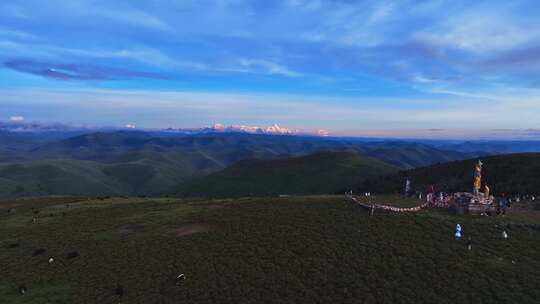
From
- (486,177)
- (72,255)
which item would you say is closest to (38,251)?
(72,255)

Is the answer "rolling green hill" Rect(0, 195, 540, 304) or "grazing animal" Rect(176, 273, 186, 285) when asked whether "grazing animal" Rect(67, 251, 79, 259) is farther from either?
"grazing animal" Rect(176, 273, 186, 285)

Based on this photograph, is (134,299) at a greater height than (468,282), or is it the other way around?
(468,282)

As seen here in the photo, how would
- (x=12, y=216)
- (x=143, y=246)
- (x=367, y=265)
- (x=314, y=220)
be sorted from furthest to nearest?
(x=12, y=216) < (x=314, y=220) < (x=143, y=246) < (x=367, y=265)

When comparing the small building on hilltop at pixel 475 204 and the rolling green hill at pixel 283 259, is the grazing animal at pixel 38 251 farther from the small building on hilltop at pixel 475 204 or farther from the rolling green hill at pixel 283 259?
the small building on hilltop at pixel 475 204

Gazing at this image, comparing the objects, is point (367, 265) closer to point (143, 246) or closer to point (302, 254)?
point (302, 254)

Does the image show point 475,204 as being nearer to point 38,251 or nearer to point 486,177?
point 38,251

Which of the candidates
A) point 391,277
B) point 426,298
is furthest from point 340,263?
point 426,298

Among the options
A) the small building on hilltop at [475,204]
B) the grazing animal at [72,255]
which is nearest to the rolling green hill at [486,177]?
the small building on hilltop at [475,204]

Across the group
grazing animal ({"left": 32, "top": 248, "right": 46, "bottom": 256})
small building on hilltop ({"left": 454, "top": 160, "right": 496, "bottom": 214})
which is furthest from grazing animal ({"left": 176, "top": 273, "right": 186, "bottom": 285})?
small building on hilltop ({"left": 454, "top": 160, "right": 496, "bottom": 214})

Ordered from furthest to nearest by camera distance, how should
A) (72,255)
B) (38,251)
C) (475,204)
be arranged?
1. (475,204)
2. (38,251)
3. (72,255)
